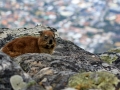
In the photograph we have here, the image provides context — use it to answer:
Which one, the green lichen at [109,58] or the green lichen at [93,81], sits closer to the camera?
the green lichen at [93,81]

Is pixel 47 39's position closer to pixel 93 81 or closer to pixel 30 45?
pixel 30 45

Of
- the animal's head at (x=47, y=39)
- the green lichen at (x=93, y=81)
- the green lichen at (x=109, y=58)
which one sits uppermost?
the animal's head at (x=47, y=39)

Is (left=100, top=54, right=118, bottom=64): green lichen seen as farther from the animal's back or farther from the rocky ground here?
the rocky ground

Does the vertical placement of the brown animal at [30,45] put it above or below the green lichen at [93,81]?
above

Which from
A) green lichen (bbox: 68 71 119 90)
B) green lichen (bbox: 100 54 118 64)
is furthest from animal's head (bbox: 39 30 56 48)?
green lichen (bbox: 68 71 119 90)

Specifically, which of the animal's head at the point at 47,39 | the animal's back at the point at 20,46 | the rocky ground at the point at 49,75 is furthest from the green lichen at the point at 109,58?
the rocky ground at the point at 49,75

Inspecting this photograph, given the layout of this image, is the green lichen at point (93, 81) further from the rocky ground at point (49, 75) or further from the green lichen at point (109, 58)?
the green lichen at point (109, 58)

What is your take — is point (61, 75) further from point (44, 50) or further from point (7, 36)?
point (7, 36)
